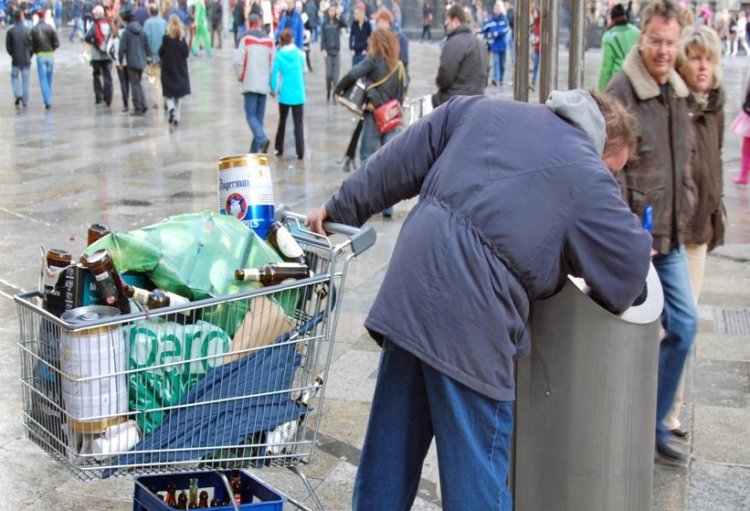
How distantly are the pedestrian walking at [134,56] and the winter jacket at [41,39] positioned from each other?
1350 mm

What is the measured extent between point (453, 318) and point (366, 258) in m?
5.47

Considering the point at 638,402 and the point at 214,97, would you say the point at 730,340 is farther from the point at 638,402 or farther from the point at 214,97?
the point at 214,97

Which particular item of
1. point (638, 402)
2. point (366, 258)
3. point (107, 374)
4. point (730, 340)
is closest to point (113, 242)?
point (107, 374)

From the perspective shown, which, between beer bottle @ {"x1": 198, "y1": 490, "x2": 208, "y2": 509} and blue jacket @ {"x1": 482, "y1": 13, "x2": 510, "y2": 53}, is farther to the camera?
blue jacket @ {"x1": 482, "y1": 13, "x2": 510, "y2": 53}

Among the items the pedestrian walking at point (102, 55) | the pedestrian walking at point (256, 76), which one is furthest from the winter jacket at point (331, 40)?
the pedestrian walking at point (256, 76)

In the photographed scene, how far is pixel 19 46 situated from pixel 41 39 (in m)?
0.48

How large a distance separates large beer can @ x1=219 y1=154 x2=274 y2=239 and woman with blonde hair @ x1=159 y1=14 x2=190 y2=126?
43.2 ft

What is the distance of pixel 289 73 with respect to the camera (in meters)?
13.7

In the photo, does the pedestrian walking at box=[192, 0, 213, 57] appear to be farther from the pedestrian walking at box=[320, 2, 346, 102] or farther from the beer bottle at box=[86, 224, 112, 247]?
the beer bottle at box=[86, 224, 112, 247]

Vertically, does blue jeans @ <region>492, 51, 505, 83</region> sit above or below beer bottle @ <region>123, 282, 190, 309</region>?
below

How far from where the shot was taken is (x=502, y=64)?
83.0 ft

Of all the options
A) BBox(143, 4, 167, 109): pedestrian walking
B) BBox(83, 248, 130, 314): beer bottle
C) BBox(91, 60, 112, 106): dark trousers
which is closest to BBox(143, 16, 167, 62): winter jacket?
BBox(143, 4, 167, 109): pedestrian walking

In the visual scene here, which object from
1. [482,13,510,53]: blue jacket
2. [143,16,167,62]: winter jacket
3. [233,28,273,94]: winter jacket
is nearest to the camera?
[233,28,273,94]: winter jacket

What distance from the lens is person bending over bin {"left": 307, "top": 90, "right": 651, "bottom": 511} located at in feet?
10.2
